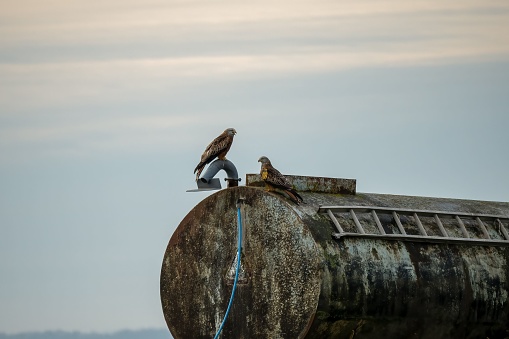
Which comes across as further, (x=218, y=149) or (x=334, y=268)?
(x=218, y=149)

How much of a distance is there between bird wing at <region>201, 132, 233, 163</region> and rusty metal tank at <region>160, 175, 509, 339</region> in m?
0.97

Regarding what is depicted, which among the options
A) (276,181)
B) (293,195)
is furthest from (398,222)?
(276,181)

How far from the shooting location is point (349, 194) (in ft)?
89.2

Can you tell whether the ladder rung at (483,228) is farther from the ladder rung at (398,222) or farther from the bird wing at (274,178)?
the bird wing at (274,178)

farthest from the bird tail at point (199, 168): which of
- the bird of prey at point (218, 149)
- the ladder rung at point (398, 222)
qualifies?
the ladder rung at point (398, 222)

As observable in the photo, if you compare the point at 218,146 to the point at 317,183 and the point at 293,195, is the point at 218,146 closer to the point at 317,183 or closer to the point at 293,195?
the point at 317,183

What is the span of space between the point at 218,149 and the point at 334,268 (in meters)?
3.66

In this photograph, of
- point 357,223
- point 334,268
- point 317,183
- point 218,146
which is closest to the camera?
point 334,268

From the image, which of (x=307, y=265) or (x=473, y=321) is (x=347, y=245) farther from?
(x=473, y=321)

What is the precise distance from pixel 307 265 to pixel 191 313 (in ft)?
Result: 9.63

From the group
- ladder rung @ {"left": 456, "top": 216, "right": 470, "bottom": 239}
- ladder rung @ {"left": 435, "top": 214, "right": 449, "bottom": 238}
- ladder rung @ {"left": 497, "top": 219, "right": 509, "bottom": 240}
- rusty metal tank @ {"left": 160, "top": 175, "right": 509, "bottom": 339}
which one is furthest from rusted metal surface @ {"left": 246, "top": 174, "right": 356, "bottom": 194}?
ladder rung @ {"left": 497, "top": 219, "right": 509, "bottom": 240}

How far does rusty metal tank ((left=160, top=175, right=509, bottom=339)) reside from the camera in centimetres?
2470

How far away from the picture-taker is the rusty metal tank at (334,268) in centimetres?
2470

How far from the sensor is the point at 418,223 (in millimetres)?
26484
